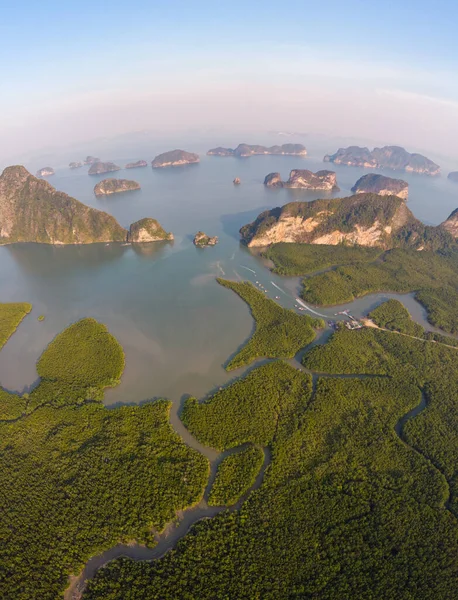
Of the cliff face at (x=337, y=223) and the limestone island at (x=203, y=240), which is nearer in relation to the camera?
the cliff face at (x=337, y=223)

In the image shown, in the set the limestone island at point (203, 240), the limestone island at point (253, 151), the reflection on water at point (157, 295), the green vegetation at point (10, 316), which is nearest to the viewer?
the reflection on water at point (157, 295)

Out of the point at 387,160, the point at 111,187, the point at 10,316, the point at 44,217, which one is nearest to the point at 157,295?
the point at 10,316

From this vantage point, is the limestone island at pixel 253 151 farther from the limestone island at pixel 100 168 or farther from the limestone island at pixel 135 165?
the limestone island at pixel 100 168

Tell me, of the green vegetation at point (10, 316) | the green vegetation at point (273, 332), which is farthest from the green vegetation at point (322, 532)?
the green vegetation at point (10, 316)

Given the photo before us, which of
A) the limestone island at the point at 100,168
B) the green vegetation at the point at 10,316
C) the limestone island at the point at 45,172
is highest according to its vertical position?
the limestone island at the point at 100,168

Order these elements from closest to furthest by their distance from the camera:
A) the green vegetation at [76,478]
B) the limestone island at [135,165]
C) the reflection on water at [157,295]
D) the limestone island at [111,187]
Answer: the green vegetation at [76,478] → the reflection on water at [157,295] → the limestone island at [111,187] → the limestone island at [135,165]

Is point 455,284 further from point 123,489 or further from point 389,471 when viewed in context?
point 123,489

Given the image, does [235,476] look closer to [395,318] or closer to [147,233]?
[395,318]
